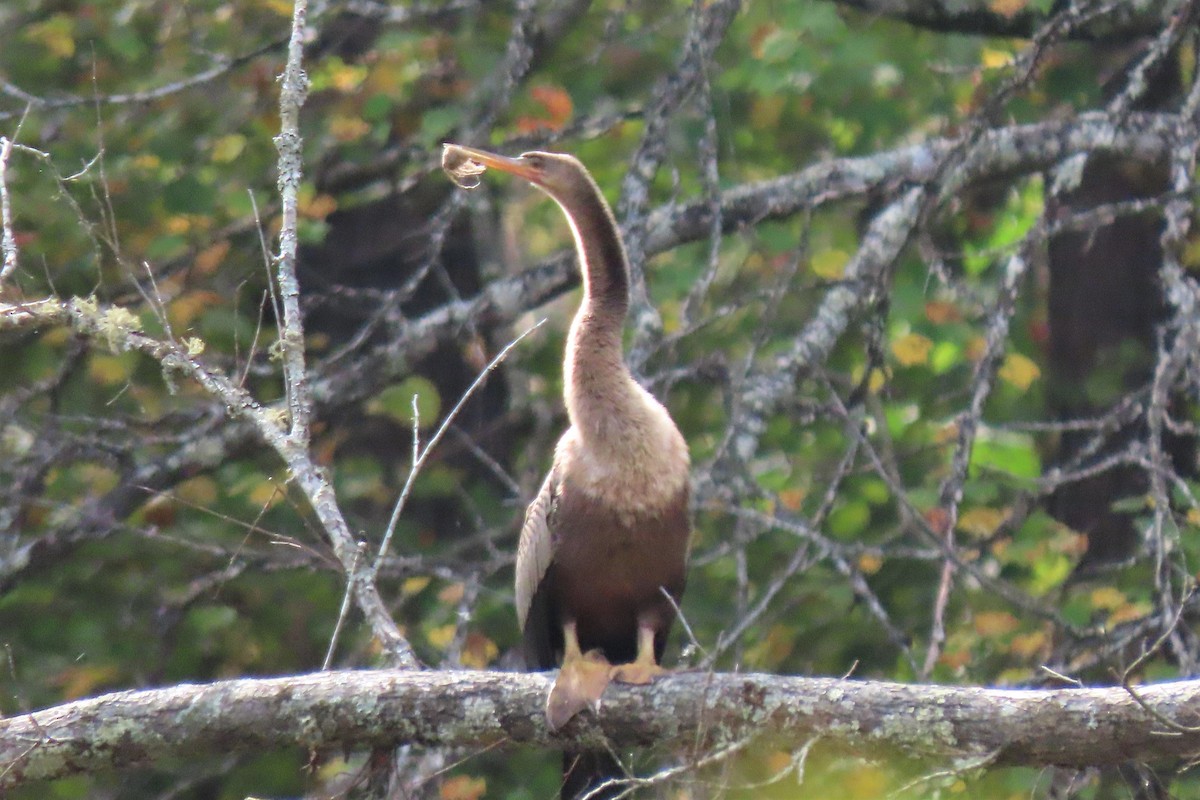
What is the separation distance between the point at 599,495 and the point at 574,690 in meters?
0.76

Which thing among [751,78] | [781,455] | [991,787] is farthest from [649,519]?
[751,78]

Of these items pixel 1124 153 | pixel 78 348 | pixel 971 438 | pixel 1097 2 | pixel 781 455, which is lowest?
pixel 781 455

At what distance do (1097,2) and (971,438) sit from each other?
156 cm

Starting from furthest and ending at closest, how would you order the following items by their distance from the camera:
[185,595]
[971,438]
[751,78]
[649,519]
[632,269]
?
[751,78]
[185,595]
[632,269]
[971,438]
[649,519]

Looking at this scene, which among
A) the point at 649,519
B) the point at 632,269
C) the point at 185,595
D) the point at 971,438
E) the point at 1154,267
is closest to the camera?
the point at 649,519

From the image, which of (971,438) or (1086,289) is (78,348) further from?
(1086,289)

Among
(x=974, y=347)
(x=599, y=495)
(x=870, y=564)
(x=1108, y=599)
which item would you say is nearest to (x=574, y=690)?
(x=599, y=495)

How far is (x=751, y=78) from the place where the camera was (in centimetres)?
540

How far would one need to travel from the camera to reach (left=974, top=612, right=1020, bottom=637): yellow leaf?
484cm

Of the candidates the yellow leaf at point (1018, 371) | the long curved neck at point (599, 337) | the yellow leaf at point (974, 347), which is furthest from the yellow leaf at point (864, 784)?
the yellow leaf at point (974, 347)

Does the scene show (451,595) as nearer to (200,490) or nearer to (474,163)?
(200,490)

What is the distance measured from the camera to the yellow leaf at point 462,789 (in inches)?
185

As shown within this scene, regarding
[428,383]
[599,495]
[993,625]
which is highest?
[599,495]

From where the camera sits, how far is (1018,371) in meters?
5.63
